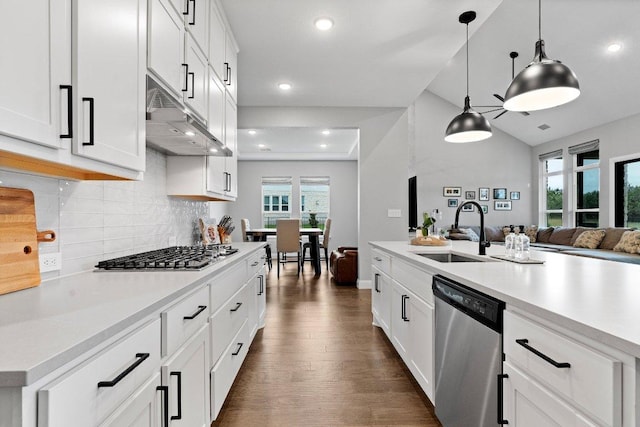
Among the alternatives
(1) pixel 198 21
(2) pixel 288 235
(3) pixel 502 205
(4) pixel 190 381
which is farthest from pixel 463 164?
(4) pixel 190 381

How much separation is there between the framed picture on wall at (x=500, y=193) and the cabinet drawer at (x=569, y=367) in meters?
8.35

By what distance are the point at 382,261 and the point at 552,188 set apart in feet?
23.5

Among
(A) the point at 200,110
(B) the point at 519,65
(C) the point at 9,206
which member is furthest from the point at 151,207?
(B) the point at 519,65

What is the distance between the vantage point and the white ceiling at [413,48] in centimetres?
278

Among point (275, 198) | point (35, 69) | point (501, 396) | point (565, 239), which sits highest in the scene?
point (275, 198)

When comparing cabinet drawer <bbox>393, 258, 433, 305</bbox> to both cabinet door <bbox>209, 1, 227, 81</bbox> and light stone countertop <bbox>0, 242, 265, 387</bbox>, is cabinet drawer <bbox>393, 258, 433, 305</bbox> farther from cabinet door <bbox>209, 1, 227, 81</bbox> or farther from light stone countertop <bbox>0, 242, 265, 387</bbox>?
cabinet door <bbox>209, 1, 227, 81</bbox>

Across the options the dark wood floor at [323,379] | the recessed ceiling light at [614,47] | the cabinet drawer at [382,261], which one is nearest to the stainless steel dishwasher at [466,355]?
the dark wood floor at [323,379]

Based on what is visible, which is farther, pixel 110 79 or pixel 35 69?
pixel 110 79

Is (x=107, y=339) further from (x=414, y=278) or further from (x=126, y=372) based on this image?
(x=414, y=278)

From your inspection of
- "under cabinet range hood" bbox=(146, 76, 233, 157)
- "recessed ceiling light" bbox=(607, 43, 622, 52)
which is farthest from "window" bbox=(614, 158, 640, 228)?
"under cabinet range hood" bbox=(146, 76, 233, 157)

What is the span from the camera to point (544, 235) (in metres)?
7.24

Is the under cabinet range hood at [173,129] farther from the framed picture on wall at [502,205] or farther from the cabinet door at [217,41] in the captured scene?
the framed picture on wall at [502,205]

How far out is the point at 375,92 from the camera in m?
4.59

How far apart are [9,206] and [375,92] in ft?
14.0
